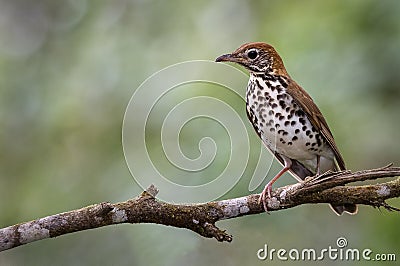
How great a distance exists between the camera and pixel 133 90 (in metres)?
5.46

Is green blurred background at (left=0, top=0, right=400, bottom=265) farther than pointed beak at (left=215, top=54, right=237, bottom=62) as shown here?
Yes

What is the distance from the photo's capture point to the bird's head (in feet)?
13.1

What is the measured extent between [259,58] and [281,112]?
0.38 meters

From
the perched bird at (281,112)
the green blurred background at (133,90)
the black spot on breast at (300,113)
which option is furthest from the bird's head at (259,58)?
the green blurred background at (133,90)

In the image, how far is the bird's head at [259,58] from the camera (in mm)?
3979

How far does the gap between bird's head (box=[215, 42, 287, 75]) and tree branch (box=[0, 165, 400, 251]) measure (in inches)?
36.3

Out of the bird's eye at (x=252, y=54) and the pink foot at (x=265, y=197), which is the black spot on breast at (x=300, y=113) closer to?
the bird's eye at (x=252, y=54)

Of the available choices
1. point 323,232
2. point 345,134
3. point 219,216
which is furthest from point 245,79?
point 219,216

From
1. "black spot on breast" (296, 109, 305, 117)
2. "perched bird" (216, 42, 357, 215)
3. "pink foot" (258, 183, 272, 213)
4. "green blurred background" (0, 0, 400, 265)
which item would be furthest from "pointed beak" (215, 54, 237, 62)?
"pink foot" (258, 183, 272, 213)

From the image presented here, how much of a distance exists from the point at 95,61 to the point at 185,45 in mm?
781

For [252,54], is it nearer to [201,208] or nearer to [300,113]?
[300,113]

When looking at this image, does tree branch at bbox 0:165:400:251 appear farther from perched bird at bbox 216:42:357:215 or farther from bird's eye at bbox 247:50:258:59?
bird's eye at bbox 247:50:258:59

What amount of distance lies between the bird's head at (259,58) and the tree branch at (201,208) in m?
0.92

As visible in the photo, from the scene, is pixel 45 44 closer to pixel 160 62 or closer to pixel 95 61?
pixel 95 61
